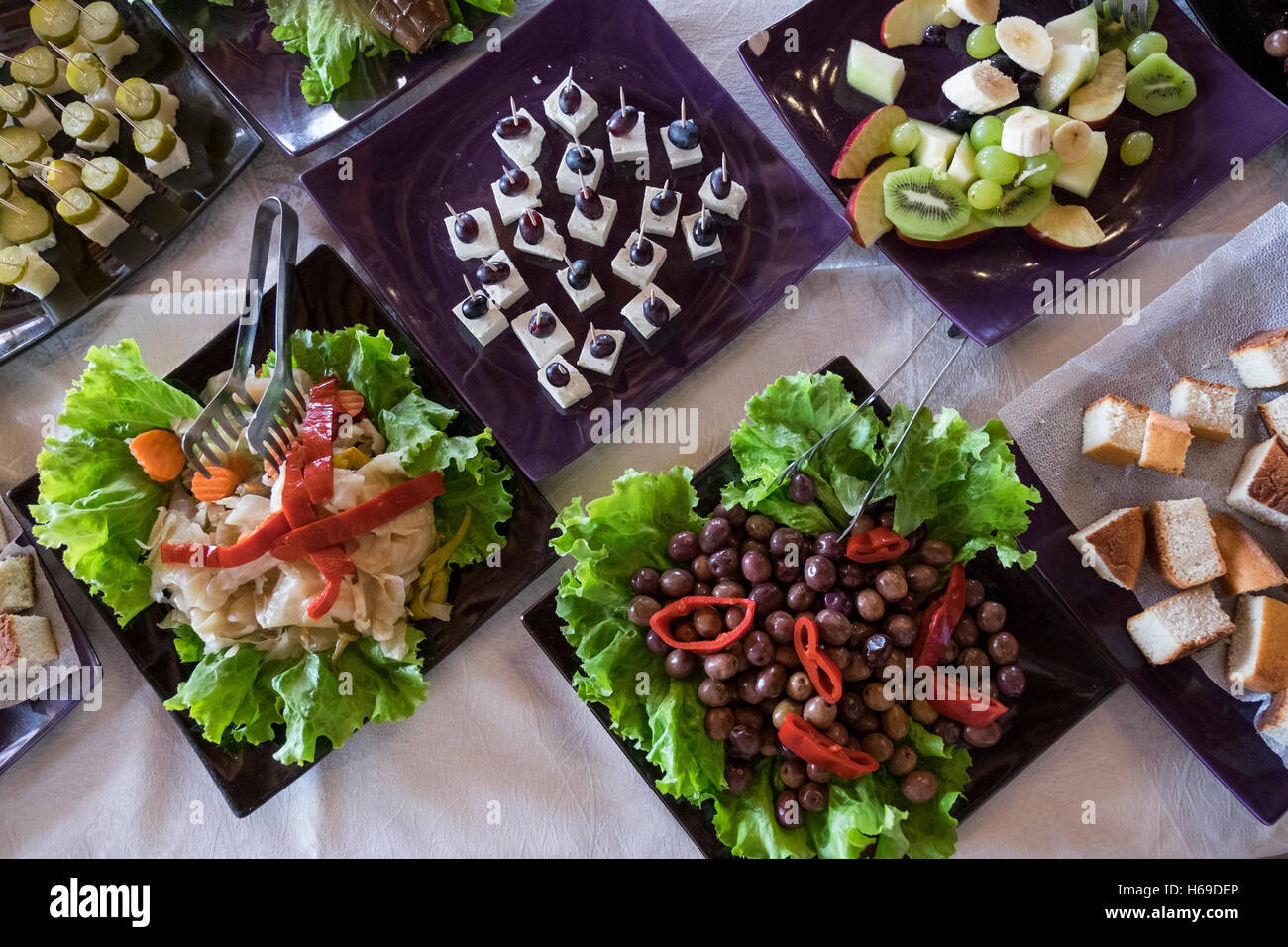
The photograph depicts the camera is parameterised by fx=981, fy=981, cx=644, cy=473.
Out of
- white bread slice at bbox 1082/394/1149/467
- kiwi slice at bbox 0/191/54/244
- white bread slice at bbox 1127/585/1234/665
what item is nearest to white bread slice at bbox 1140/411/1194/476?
white bread slice at bbox 1082/394/1149/467

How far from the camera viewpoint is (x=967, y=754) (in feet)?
5.97

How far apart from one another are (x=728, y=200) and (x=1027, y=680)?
1.14 m

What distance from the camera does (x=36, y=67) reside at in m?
2.14

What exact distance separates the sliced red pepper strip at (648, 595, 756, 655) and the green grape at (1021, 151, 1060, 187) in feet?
3.47

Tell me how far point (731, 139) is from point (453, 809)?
5.03 feet

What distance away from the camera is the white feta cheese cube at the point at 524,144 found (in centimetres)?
214

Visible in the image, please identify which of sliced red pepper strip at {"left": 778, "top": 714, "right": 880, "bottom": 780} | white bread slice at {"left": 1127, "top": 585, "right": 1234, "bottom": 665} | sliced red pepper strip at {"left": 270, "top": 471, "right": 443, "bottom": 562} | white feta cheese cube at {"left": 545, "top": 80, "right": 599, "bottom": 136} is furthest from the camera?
white feta cheese cube at {"left": 545, "top": 80, "right": 599, "bottom": 136}

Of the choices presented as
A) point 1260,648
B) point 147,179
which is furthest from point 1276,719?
point 147,179

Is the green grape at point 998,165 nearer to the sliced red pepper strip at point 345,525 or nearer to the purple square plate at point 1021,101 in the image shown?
the purple square plate at point 1021,101

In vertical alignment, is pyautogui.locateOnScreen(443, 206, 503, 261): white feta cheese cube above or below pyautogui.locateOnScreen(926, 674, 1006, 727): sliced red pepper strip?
above

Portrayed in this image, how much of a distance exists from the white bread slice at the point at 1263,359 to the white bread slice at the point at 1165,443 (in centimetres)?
21

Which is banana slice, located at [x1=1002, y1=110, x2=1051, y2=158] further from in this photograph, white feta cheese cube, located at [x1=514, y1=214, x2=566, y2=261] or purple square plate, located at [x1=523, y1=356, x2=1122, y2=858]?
white feta cheese cube, located at [x1=514, y1=214, x2=566, y2=261]

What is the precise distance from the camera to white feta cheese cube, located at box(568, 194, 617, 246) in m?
2.10

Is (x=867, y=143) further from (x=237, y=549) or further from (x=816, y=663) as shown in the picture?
(x=237, y=549)
